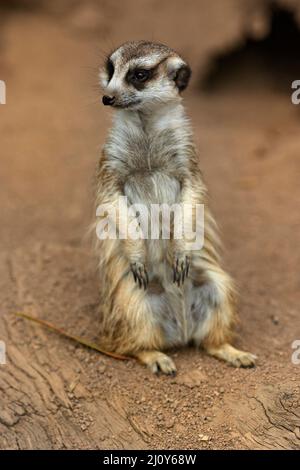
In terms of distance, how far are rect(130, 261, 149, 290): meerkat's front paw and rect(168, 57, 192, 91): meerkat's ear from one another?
100 cm

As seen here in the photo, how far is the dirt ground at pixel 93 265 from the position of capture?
324cm

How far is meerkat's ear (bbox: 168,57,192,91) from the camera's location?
363 centimetres

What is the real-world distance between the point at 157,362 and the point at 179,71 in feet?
5.15

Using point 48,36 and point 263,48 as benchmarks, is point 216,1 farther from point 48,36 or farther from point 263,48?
point 48,36

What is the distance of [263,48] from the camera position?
7840 mm

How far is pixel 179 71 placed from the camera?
144 inches

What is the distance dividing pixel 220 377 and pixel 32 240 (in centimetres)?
194

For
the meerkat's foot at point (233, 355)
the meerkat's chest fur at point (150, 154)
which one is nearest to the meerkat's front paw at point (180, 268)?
the meerkat's chest fur at point (150, 154)

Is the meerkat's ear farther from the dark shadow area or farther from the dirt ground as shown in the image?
the dark shadow area

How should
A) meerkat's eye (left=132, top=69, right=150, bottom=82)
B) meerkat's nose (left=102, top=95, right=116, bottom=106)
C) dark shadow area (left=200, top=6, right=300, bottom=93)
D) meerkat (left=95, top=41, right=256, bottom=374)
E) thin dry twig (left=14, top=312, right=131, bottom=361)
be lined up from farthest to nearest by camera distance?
dark shadow area (left=200, top=6, right=300, bottom=93)
thin dry twig (left=14, top=312, right=131, bottom=361)
meerkat (left=95, top=41, right=256, bottom=374)
meerkat's eye (left=132, top=69, right=150, bottom=82)
meerkat's nose (left=102, top=95, right=116, bottom=106)

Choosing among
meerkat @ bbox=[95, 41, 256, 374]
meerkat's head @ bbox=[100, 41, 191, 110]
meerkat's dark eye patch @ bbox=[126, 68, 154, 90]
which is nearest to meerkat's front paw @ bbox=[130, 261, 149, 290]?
meerkat @ bbox=[95, 41, 256, 374]

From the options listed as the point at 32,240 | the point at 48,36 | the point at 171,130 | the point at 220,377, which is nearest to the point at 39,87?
the point at 48,36

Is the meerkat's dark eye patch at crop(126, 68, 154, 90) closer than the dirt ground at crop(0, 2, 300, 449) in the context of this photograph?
No

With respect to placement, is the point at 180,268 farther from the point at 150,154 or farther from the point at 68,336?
the point at 68,336
